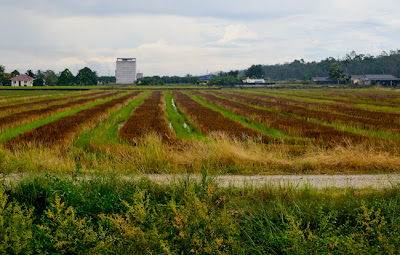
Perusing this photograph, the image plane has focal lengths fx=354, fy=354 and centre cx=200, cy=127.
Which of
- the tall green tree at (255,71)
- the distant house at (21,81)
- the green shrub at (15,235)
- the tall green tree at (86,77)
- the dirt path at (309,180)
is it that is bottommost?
the green shrub at (15,235)

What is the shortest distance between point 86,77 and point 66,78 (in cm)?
797

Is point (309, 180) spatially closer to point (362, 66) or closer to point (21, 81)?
point (21, 81)

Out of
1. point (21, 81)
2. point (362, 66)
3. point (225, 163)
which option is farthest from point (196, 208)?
point (362, 66)

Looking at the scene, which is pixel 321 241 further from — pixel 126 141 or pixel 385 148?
pixel 126 141

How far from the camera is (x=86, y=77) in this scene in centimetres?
14400

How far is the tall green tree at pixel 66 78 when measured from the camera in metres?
142

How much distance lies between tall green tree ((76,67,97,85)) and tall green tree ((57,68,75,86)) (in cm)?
268

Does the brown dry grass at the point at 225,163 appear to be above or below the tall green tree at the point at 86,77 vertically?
below

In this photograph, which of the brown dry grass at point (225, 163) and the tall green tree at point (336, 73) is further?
the tall green tree at point (336, 73)

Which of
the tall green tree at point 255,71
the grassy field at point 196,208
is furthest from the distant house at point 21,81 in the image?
the grassy field at point 196,208

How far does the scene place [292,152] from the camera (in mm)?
12562

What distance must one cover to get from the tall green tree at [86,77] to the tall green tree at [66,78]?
2.68m

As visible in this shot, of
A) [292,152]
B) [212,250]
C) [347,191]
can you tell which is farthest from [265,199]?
[292,152]

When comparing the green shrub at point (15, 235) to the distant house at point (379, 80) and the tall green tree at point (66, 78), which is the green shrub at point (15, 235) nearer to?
the distant house at point (379, 80)
